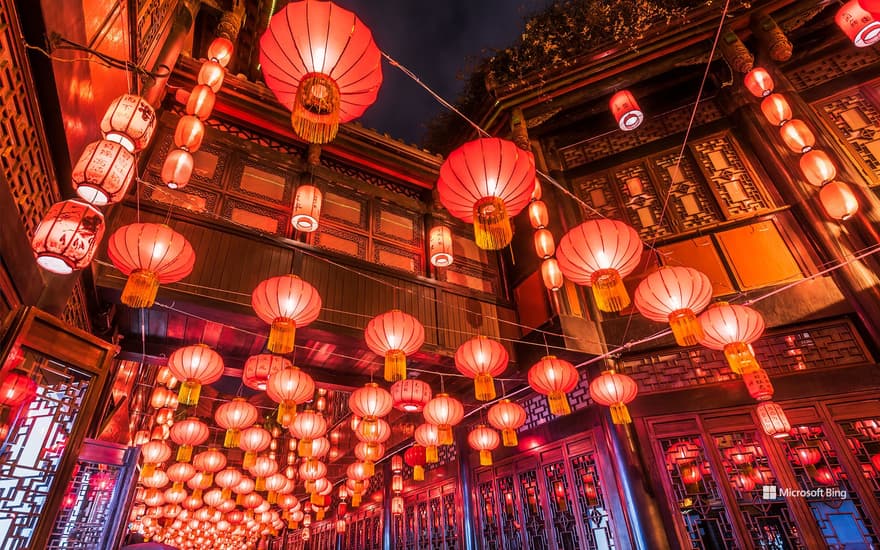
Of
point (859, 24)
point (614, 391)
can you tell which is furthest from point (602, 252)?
point (859, 24)

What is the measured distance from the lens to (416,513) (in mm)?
10047

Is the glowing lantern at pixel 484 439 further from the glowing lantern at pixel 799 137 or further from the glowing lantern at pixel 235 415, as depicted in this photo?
the glowing lantern at pixel 799 137

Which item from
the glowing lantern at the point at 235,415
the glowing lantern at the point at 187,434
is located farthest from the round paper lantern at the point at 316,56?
the glowing lantern at the point at 187,434

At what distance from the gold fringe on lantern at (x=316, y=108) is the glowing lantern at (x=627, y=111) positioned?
17.3 feet

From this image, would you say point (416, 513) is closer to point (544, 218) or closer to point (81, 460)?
point (81, 460)

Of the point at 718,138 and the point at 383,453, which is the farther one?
the point at 383,453

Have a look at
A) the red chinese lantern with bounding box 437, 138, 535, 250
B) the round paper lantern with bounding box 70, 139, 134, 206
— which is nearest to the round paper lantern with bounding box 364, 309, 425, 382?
the red chinese lantern with bounding box 437, 138, 535, 250

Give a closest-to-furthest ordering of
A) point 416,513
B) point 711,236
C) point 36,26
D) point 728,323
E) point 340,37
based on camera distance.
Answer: point 36,26, point 340,37, point 728,323, point 711,236, point 416,513

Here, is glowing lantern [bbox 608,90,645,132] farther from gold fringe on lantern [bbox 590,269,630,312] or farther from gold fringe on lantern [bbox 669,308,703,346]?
gold fringe on lantern [bbox 669,308,703,346]

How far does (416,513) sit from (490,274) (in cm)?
589

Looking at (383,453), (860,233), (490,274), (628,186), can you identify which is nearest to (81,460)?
(383,453)

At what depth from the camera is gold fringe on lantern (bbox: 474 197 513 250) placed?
4117mm

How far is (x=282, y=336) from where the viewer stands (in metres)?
4.57

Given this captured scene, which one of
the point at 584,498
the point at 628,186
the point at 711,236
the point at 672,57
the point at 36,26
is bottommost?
the point at 584,498
